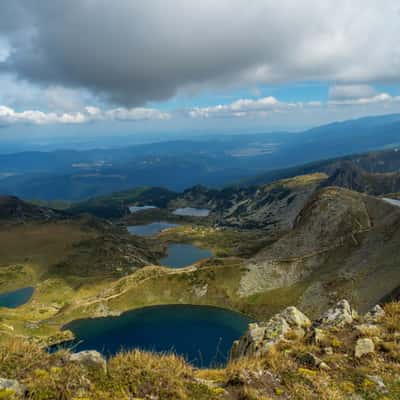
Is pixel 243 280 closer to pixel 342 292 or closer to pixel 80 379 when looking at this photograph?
pixel 342 292

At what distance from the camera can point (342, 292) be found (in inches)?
3083

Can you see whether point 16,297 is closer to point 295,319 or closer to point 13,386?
point 295,319

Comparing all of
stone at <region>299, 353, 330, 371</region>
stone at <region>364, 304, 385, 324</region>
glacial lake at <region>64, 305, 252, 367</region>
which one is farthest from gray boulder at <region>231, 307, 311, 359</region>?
glacial lake at <region>64, 305, 252, 367</region>

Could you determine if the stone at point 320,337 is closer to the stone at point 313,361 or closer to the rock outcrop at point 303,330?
the rock outcrop at point 303,330

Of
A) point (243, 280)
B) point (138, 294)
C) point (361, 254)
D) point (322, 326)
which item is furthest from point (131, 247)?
point (322, 326)

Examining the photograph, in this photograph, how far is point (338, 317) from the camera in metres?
23.1

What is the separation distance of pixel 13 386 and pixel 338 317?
21111 millimetres

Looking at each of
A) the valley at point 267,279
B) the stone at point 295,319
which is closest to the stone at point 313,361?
the stone at point 295,319

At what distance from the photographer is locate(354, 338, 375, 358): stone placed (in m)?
16.7

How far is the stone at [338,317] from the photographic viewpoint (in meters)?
21.9

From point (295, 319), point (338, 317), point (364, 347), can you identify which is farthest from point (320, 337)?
point (295, 319)

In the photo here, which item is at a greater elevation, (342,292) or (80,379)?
(80,379)

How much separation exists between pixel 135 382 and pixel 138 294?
10167cm

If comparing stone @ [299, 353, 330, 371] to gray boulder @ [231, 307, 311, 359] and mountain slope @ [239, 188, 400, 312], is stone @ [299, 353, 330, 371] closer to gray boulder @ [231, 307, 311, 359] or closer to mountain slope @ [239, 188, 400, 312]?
gray boulder @ [231, 307, 311, 359]
